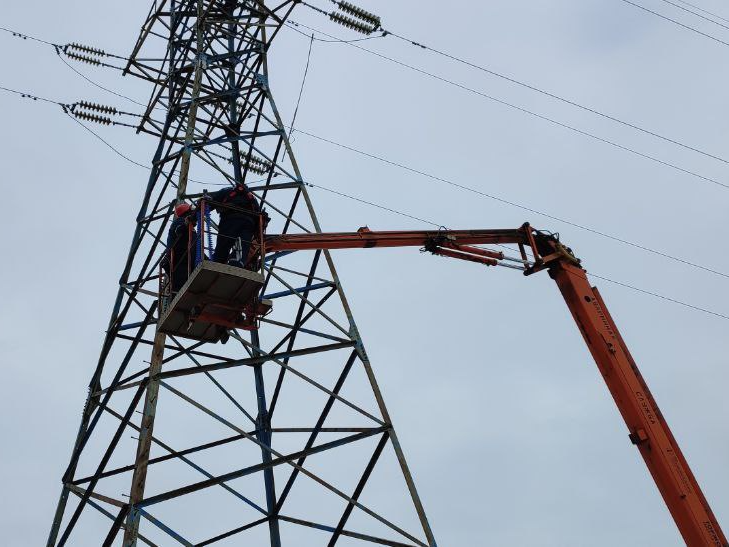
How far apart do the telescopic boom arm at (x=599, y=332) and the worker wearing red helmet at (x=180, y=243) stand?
1544 mm

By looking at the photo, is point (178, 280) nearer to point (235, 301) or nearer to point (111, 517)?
point (235, 301)

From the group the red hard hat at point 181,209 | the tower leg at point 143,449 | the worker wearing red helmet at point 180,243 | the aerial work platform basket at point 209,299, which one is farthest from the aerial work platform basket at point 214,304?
the red hard hat at point 181,209

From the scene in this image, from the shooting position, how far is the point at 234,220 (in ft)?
45.8

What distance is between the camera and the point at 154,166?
17016mm

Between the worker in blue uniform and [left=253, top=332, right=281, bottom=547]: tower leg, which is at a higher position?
the worker in blue uniform

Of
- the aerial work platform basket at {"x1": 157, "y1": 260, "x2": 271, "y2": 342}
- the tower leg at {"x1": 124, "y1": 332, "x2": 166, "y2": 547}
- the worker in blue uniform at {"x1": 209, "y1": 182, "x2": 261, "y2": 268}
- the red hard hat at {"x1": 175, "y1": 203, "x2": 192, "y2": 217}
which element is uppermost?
the red hard hat at {"x1": 175, "y1": 203, "x2": 192, "y2": 217}

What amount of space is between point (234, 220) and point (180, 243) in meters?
1.14

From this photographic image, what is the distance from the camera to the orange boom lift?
13531 mm

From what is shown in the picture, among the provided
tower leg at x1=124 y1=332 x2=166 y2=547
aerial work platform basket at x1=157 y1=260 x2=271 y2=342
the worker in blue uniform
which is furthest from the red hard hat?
tower leg at x1=124 y1=332 x2=166 y2=547

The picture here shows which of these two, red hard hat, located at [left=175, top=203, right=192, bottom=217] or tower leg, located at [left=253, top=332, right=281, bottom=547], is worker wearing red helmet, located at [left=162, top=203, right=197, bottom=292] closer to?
red hard hat, located at [left=175, top=203, right=192, bottom=217]

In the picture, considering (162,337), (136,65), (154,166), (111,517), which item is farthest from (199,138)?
(111,517)

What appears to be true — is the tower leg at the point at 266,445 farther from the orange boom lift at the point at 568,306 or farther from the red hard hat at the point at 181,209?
the red hard hat at the point at 181,209

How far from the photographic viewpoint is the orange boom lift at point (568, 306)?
13531 millimetres

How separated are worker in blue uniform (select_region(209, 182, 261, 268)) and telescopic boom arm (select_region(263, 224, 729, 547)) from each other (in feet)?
3.98
